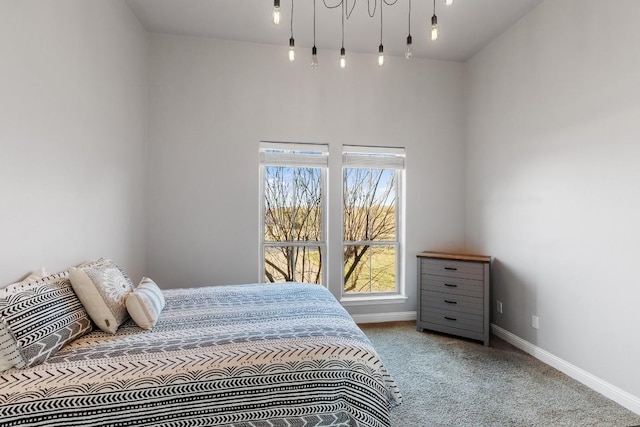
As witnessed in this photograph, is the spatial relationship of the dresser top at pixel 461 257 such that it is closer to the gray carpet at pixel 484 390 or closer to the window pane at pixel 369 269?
the window pane at pixel 369 269

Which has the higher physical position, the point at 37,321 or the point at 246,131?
the point at 246,131

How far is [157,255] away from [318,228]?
1709 millimetres

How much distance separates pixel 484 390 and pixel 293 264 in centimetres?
214

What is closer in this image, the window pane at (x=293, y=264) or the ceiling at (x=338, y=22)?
the ceiling at (x=338, y=22)

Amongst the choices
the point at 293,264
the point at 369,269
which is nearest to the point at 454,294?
the point at 369,269

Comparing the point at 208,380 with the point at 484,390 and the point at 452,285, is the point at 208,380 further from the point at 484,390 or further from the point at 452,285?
the point at 452,285

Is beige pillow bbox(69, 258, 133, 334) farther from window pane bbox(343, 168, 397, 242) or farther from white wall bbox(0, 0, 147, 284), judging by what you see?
→ window pane bbox(343, 168, 397, 242)

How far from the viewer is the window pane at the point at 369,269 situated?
3854mm

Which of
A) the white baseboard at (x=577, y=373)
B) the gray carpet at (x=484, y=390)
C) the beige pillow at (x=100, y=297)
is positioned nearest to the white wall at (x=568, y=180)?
the white baseboard at (x=577, y=373)

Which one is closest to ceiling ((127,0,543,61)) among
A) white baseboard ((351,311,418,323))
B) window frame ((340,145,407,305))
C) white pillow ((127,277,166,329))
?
window frame ((340,145,407,305))

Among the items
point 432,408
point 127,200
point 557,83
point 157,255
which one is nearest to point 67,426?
point 432,408

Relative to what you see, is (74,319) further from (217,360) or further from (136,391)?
(217,360)

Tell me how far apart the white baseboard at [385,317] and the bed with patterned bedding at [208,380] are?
210cm

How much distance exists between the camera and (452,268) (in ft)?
10.9
